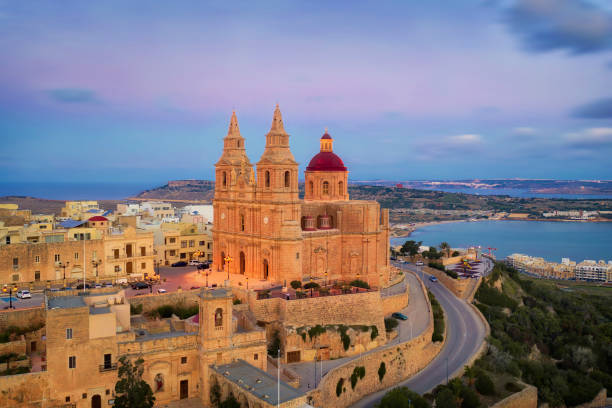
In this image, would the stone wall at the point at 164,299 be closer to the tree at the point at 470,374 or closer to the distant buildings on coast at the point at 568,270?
the tree at the point at 470,374

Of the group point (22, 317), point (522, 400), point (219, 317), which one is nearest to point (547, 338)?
point (522, 400)

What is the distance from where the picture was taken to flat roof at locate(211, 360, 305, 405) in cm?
2095

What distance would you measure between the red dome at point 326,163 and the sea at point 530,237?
→ 69814mm

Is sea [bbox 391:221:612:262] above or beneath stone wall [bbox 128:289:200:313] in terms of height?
beneath

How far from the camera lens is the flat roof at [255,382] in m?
21.0

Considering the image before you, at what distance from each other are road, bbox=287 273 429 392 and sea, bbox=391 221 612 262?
67.3 meters

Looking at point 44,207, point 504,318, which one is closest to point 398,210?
point 44,207

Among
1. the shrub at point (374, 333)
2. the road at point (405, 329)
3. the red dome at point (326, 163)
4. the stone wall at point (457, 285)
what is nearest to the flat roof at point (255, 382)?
the road at point (405, 329)

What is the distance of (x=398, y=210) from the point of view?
18250 cm

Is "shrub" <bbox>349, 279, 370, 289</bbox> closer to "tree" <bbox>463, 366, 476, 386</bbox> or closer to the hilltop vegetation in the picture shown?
"tree" <bbox>463, 366, 476, 386</bbox>

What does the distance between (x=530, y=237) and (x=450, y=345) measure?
4477 inches

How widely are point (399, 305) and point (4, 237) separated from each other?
A: 92.2ft

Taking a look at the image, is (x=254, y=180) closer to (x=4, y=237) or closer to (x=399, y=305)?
(x=399, y=305)

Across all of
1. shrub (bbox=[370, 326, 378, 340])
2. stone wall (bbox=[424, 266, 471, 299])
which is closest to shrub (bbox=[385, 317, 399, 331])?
shrub (bbox=[370, 326, 378, 340])
